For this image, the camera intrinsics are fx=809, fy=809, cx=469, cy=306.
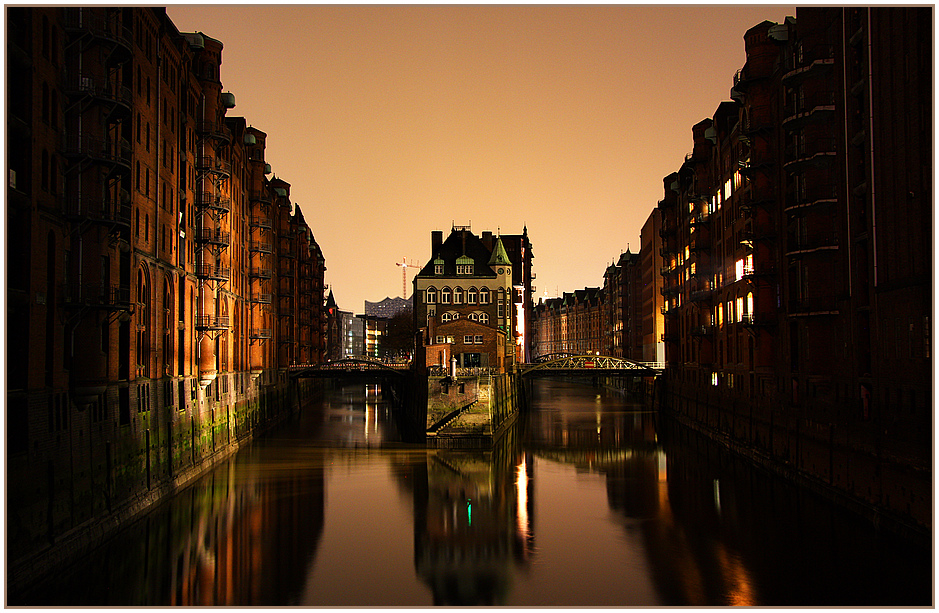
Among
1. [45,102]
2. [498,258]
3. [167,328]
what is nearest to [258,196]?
[167,328]

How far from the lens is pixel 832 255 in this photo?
131ft

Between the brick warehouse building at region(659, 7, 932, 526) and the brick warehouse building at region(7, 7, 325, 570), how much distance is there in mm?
27704

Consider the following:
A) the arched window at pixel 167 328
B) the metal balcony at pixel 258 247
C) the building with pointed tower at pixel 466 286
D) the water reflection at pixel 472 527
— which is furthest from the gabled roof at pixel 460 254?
the arched window at pixel 167 328

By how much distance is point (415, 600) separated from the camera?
84.7 ft

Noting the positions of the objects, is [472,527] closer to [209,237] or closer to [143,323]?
[143,323]

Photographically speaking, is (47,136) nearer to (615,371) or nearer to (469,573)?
(469,573)

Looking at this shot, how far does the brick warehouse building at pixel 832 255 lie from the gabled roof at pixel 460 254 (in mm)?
29980

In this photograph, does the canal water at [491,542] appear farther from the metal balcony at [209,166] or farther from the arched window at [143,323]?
the metal balcony at [209,166]

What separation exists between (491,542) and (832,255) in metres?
22.1

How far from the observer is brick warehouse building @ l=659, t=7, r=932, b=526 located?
94.1 feet

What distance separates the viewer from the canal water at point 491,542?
2552 centimetres

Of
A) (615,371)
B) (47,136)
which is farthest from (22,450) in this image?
(615,371)

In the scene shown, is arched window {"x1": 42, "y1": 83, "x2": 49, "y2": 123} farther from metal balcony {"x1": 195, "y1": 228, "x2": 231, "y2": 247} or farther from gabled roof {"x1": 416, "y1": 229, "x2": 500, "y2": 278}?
gabled roof {"x1": 416, "y1": 229, "x2": 500, "y2": 278}

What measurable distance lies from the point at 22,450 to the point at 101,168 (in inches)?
410
